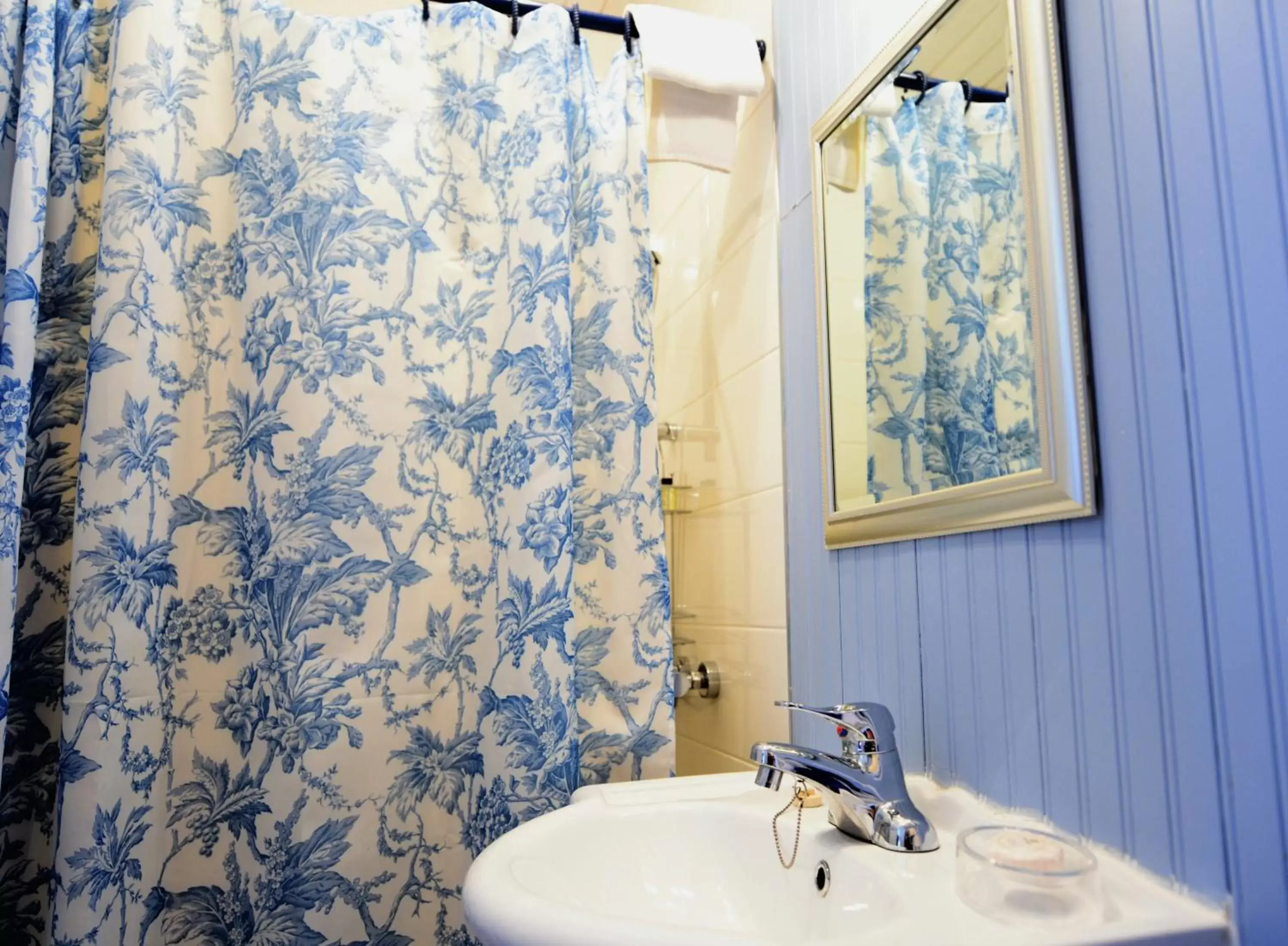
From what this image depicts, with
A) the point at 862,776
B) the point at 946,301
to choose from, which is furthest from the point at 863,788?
the point at 946,301

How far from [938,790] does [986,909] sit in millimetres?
241

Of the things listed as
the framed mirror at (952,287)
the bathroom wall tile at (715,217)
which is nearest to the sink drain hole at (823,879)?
the framed mirror at (952,287)

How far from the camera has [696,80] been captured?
128 centimetres

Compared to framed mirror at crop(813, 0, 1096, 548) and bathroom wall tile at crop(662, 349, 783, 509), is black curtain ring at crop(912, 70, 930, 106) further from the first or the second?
bathroom wall tile at crop(662, 349, 783, 509)

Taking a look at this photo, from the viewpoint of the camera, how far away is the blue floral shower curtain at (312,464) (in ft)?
3.52

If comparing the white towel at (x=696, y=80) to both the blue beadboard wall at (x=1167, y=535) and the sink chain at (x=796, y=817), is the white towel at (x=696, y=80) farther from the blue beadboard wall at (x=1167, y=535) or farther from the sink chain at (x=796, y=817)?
the sink chain at (x=796, y=817)

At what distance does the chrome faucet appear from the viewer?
2.39ft

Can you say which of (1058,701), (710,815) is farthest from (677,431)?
(1058,701)

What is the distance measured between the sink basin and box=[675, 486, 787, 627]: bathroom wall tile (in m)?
0.30

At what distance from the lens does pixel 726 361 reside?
1.42 m

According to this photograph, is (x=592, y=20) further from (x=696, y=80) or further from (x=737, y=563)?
(x=737, y=563)

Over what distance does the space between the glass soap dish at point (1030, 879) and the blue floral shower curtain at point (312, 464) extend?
64 centimetres

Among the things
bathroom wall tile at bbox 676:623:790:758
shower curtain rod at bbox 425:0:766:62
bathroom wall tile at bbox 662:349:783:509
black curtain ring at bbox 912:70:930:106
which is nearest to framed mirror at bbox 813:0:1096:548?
black curtain ring at bbox 912:70:930:106

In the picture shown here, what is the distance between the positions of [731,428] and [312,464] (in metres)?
0.68
